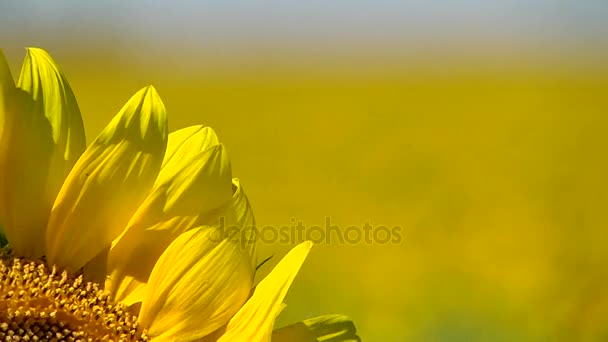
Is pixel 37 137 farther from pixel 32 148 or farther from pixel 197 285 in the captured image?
pixel 197 285

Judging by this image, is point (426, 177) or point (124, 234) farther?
point (426, 177)

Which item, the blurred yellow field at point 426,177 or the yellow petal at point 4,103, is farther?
the blurred yellow field at point 426,177

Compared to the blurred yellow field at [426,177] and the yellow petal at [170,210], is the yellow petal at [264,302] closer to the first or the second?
the yellow petal at [170,210]

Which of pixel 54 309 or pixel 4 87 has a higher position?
pixel 4 87

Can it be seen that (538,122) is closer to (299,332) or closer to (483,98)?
(483,98)

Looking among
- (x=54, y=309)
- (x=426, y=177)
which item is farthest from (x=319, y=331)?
(x=426, y=177)

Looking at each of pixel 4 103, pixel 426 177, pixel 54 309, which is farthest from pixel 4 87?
pixel 426 177

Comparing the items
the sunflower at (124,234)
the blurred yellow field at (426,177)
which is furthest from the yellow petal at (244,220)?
the blurred yellow field at (426,177)
